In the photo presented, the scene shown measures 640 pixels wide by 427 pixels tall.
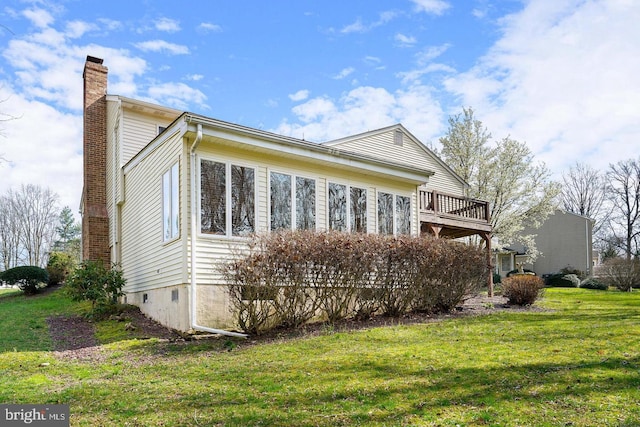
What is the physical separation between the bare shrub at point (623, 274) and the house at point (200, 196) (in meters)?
11.1

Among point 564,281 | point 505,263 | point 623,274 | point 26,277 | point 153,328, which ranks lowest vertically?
point 564,281

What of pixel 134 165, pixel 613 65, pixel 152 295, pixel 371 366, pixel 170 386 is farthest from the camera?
pixel 134 165

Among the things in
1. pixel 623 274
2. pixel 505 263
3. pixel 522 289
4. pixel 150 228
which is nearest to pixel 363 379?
pixel 150 228

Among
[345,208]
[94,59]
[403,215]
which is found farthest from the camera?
[94,59]

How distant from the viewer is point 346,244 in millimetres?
10062

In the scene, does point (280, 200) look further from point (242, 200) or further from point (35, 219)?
point (35, 219)

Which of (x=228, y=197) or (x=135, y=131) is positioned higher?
(x=135, y=131)

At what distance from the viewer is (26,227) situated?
42.5m

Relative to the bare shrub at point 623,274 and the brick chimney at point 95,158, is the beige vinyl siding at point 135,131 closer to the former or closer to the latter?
the brick chimney at point 95,158

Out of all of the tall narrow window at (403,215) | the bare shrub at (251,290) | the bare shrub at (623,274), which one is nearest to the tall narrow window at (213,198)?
the bare shrub at (251,290)

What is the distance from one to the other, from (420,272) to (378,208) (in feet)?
8.96

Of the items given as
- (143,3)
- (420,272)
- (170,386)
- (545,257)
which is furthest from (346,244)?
(545,257)

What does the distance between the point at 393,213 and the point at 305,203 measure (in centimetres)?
302

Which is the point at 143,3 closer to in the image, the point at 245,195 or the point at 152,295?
the point at 245,195
